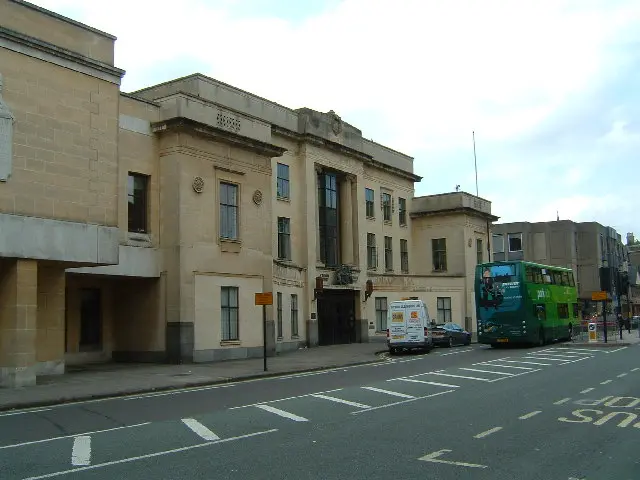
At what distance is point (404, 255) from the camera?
157 feet

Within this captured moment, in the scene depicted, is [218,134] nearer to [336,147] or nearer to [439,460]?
[336,147]

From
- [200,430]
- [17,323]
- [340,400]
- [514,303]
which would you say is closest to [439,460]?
[200,430]

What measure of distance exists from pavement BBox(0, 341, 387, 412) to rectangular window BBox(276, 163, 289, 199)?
946 centimetres

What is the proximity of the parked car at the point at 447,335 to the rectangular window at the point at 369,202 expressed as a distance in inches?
397

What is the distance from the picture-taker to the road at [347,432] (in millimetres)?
8055

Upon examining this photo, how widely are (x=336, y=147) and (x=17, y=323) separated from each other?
79.3ft

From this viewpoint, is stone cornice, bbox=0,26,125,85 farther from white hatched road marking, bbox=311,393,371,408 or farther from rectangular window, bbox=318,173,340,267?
rectangular window, bbox=318,173,340,267

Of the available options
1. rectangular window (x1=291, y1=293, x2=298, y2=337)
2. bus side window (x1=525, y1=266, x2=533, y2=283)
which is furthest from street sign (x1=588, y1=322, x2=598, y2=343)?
rectangular window (x1=291, y1=293, x2=298, y2=337)

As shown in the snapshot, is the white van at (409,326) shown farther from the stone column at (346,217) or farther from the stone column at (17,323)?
the stone column at (17,323)

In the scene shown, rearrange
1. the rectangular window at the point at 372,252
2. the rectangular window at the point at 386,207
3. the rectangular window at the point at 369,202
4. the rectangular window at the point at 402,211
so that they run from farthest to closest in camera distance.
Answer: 1. the rectangular window at the point at 402,211
2. the rectangular window at the point at 386,207
3. the rectangular window at the point at 369,202
4. the rectangular window at the point at 372,252

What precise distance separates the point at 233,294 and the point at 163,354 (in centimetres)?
382

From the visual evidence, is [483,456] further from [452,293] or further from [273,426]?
[452,293]

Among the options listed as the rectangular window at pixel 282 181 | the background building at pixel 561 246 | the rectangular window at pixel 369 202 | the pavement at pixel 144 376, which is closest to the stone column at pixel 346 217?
the rectangular window at pixel 369 202

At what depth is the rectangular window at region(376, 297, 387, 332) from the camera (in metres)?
42.8
